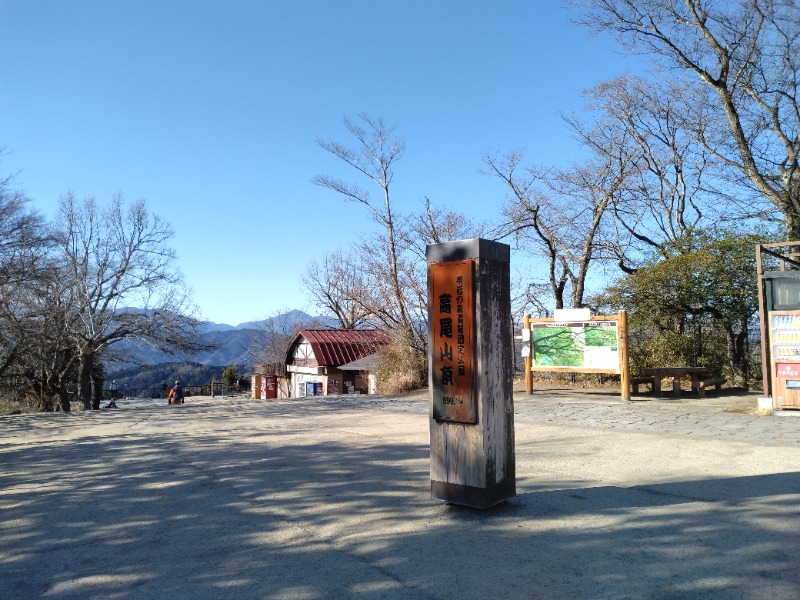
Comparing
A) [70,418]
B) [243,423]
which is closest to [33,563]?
[243,423]

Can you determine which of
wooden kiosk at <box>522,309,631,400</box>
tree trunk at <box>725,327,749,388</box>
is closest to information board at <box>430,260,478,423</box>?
wooden kiosk at <box>522,309,631,400</box>

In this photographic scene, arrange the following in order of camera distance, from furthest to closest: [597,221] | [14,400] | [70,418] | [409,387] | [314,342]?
[314,342] → [14,400] → [597,221] → [409,387] → [70,418]

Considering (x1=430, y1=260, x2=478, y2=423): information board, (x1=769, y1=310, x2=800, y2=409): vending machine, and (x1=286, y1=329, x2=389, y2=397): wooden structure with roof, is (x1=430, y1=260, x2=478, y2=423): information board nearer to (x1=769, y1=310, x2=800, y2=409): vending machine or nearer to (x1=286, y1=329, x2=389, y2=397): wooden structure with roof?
(x1=769, y1=310, x2=800, y2=409): vending machine

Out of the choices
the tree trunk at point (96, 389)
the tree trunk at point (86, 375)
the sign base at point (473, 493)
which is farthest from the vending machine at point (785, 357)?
the tree trunk at point (96, 389)

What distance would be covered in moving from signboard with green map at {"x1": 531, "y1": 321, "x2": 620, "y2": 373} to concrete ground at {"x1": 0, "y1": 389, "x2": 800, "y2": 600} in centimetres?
379

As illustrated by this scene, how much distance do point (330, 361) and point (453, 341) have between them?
29487 mm

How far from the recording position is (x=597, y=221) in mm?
20656

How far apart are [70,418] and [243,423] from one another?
545 cm

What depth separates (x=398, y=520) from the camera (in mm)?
4902

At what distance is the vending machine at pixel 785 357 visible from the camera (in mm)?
9875

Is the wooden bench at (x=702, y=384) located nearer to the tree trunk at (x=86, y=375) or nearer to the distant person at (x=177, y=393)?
the distant person at (x=177, y=393)

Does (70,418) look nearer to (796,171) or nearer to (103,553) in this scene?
(103,553)

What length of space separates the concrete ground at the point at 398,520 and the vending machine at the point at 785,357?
0.87 meters

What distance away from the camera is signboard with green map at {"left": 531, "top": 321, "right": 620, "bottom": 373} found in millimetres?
12938
